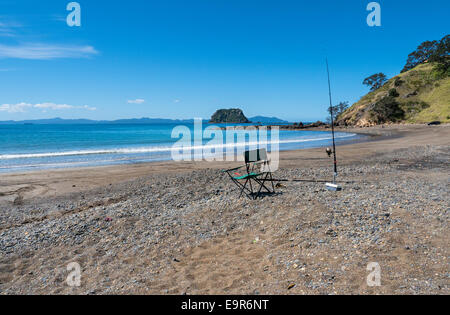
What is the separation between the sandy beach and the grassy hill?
6406cm

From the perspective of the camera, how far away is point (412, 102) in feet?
232

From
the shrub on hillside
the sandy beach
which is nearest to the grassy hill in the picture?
the shrub on hillside

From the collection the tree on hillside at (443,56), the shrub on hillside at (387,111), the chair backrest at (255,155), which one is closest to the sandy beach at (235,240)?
the chair backrest at (255,155)

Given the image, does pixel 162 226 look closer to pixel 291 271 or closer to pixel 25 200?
pixel 291 271

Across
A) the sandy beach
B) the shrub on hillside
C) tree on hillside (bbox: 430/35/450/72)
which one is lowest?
the sandy beach

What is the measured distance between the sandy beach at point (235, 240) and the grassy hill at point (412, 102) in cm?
6406

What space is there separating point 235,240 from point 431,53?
398 ft

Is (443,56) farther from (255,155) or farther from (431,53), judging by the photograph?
(255,155)

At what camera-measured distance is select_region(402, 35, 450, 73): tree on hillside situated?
81800 millimetres

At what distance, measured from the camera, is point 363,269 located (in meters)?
4.41

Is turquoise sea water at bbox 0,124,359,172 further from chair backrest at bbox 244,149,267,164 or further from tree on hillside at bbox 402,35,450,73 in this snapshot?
tree on hillside at bbox 402,35,450,73
